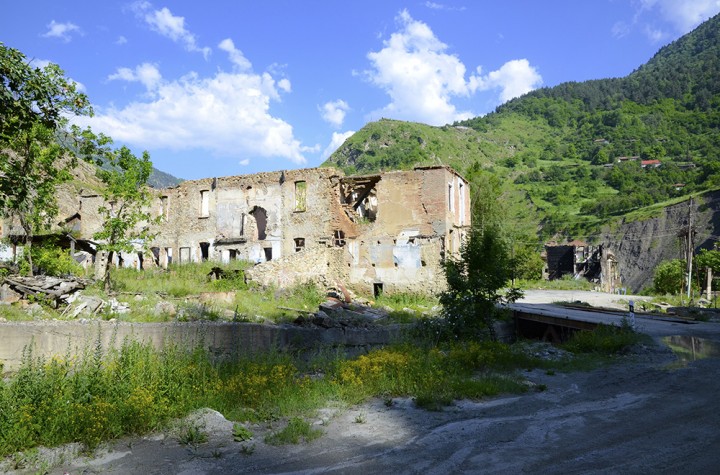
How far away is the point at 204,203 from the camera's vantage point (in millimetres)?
30328

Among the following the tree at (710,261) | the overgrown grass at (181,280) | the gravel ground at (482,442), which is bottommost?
the gravel ground at (482,442)

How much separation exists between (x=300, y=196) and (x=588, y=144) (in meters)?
131

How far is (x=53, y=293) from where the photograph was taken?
561 inches

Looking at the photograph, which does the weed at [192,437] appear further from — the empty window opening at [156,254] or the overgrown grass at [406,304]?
the empty window opening at [156,254]

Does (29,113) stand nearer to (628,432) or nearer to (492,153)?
(628,432)

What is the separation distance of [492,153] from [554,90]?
Answer: 62.4 metres

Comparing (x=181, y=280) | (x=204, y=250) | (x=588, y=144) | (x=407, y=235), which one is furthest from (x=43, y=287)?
(x=588, y=144)

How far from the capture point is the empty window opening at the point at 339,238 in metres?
26.0

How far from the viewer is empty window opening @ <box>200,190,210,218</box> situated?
30156 mm

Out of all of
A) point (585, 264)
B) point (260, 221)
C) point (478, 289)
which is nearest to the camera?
point (478, 289)

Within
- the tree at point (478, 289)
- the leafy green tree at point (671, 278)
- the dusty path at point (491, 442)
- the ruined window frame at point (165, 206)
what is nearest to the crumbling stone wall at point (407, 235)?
the tree at point (478, 289)

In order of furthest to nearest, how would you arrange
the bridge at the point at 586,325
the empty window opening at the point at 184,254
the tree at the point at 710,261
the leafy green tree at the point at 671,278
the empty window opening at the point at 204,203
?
the leafy green tree at the point at 671,278 < the tree at the point at 710,261 < the empty window opening at the point at 184,254 < the empty window opening at the point at 204,203 < the bridge at the point at 586,325

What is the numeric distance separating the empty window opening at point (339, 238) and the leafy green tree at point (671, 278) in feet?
102

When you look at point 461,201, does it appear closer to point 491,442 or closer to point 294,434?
point 491,442
